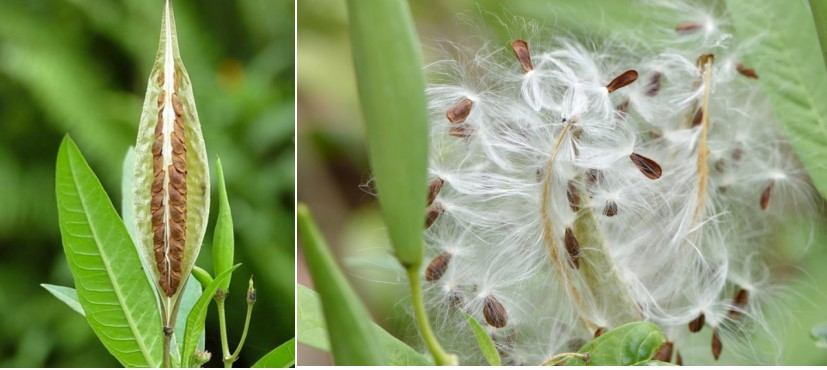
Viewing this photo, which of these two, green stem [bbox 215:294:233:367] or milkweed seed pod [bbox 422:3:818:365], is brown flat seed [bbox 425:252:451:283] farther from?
green stem [bbox 215:294:233:367]

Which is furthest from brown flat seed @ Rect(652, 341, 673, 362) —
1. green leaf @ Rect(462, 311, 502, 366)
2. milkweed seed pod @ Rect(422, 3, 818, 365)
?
green leaf @ Rect(462, 311, 502, 366)

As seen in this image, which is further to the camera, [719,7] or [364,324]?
[719,7]

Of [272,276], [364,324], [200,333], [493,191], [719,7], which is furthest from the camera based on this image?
[719,7]

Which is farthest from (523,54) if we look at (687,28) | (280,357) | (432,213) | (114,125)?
(114,125)

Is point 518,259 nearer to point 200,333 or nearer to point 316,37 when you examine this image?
point 200,333

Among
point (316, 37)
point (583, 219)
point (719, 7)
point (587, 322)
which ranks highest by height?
point (316, 37)

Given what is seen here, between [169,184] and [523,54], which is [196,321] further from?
[523,54]

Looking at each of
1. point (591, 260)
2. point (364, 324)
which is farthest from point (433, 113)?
point (364, 324)
